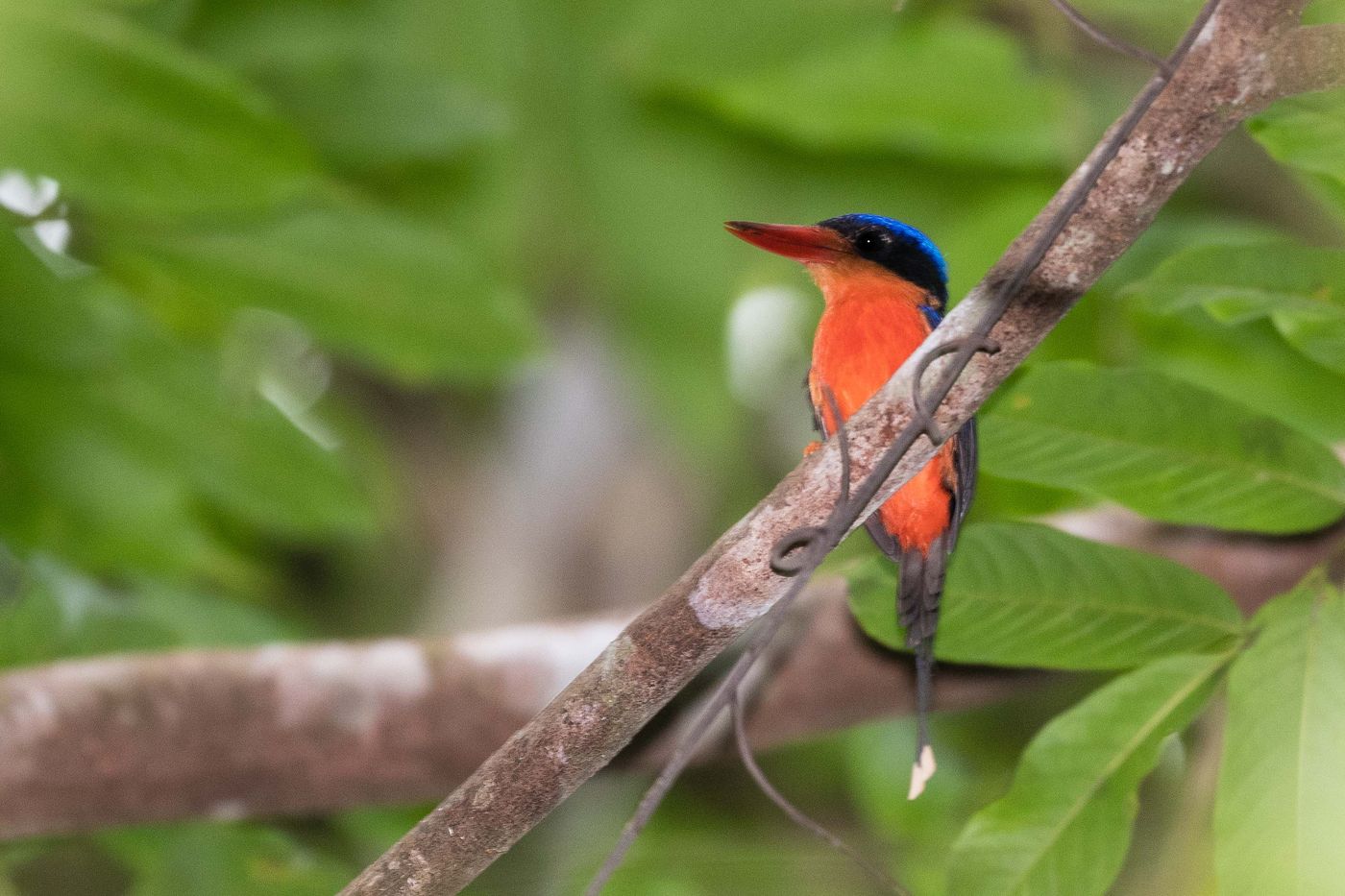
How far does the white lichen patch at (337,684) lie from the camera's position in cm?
282

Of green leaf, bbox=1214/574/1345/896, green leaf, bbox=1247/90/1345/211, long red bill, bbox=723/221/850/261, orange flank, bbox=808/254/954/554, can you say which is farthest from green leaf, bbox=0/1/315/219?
green leaf, bbox=1214/574/1345/896

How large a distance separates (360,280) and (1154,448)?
1797mm

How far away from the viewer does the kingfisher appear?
1.93 m

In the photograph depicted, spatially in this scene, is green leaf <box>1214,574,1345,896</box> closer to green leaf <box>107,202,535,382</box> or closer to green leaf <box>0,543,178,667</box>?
green leaf <box>107,202,535,382</box>

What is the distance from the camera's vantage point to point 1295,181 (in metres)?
3.57

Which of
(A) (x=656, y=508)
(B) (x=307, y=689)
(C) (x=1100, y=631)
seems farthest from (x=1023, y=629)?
(A) (x=656, y=508)

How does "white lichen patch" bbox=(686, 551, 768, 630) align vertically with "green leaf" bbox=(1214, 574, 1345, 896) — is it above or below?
above

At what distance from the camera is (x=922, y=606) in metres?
1.91

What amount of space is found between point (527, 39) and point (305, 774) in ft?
5.49

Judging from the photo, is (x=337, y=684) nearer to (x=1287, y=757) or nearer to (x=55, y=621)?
(x=55, y=621)

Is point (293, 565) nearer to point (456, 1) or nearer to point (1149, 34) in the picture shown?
point (456, 1)

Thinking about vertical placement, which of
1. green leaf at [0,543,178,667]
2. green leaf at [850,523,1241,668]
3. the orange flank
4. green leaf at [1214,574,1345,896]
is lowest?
green leaf at [1214,574,1345,896]

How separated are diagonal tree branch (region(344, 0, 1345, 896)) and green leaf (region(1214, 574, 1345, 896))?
22.2 inches

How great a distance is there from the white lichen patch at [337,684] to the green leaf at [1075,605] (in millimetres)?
1335
